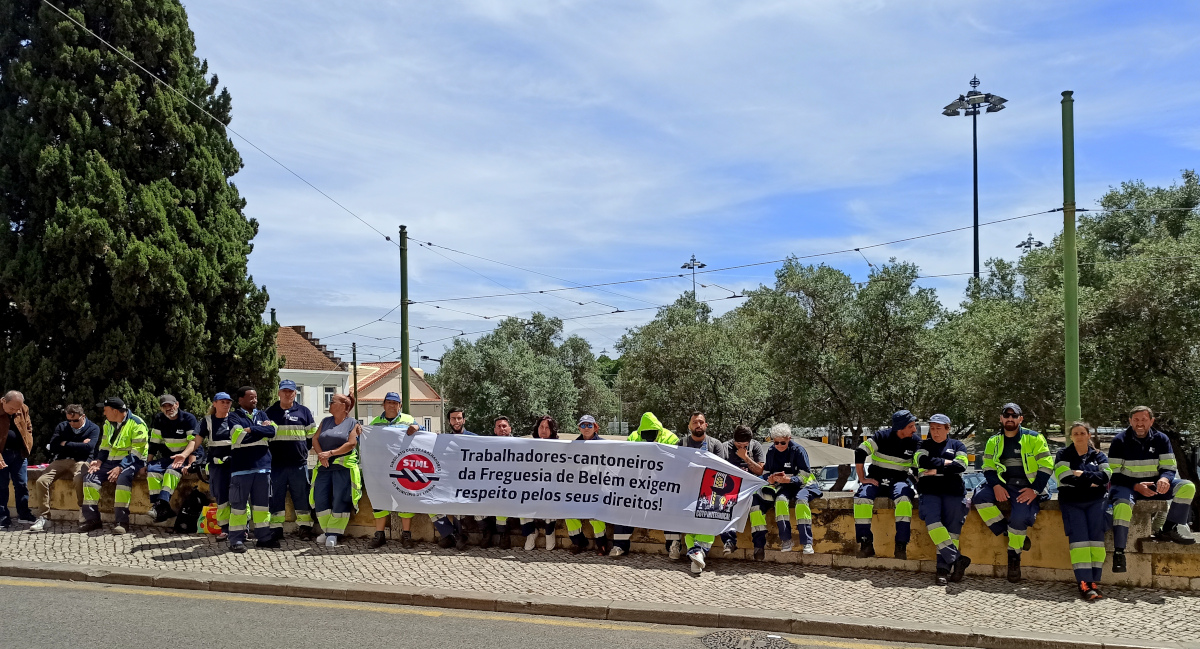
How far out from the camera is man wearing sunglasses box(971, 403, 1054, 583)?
25.4ft

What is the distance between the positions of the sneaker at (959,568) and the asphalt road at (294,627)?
190 cm

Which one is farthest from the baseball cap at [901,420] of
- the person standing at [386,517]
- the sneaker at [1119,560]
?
the person standing at [386,517]

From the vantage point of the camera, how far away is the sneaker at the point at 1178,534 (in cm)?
747

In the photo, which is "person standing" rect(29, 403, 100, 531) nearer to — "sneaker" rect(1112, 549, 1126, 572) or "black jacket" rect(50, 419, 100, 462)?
"black jacket" rect(50, 419, 100, 462)

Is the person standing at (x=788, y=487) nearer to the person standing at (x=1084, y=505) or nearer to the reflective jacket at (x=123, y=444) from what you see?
the person standing at (x=1084, y=505)

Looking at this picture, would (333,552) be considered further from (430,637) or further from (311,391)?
(311,391)

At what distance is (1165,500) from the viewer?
7.56m

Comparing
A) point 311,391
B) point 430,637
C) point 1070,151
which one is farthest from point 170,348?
point 311,391

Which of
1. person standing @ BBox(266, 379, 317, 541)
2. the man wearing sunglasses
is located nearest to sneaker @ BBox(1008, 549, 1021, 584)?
the man wearing sunglasses

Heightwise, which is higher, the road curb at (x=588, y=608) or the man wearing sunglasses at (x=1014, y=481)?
the man wearing sunglasses at (x=1014, y=481)

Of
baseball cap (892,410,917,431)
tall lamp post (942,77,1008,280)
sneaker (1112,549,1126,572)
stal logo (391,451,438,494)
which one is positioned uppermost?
tall lamp post (942,77,1008,280)

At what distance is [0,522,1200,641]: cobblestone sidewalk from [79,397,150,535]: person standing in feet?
1.25

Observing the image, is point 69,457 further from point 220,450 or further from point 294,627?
point 294,627

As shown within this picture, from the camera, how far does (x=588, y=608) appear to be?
7074mm
